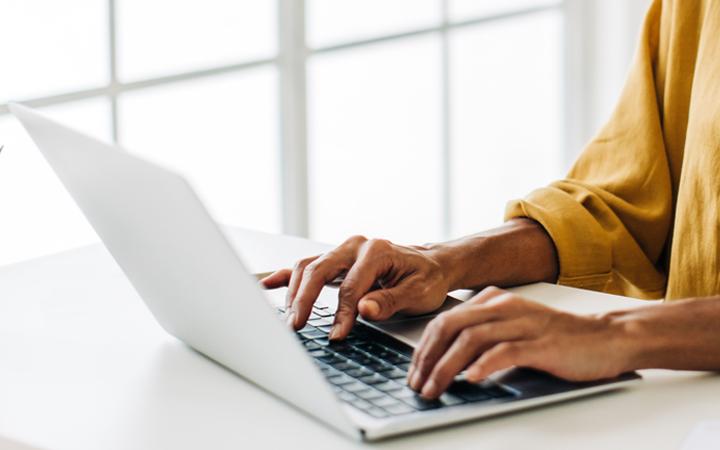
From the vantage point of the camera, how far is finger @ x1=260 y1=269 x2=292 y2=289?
1.17 metres

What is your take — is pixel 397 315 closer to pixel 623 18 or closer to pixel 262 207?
pixel 262 207

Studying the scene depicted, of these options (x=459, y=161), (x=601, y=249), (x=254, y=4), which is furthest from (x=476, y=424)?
(x=459, y=161)

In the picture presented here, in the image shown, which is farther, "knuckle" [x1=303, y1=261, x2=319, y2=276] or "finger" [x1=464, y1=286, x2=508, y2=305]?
"knuckle" [x1=303, y1=261, x2=319, y2=276]

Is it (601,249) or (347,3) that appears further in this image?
(347,3)

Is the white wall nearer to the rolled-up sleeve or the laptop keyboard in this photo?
the rolled-up sleeve

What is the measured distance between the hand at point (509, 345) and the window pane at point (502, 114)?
7.20 feet

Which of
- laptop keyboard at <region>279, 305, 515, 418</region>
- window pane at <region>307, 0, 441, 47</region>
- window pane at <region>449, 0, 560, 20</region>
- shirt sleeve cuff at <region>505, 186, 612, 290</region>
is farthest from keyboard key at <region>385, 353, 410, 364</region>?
window pane at <region>449, 0, 560, 20</region>

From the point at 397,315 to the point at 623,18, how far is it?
238cm

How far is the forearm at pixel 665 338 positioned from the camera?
2.93 feet

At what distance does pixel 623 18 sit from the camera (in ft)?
10.7

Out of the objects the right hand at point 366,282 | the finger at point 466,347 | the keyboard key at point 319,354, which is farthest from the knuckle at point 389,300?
the finger at point 466,347

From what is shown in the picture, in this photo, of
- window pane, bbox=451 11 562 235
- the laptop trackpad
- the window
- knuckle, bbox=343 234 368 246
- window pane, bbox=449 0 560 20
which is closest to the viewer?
the laptop trackpad

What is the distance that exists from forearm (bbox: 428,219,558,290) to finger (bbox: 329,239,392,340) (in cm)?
10

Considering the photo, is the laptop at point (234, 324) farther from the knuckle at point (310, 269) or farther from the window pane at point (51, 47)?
the window pane at point (51, 47)
